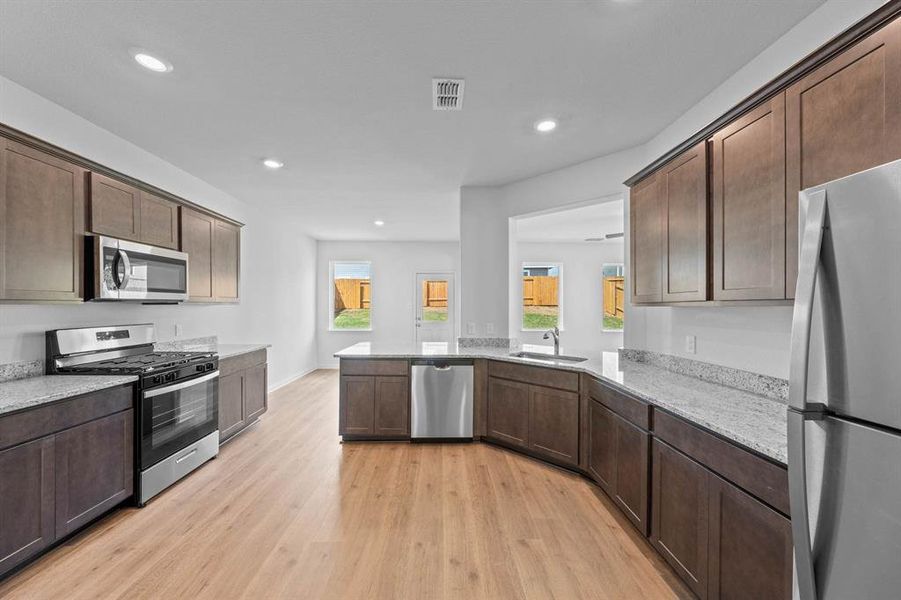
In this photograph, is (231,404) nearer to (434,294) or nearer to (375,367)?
(375,367)

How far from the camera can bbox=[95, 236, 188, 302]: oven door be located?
268 cm

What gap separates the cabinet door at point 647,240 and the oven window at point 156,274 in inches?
146

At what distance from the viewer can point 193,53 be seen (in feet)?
6.77

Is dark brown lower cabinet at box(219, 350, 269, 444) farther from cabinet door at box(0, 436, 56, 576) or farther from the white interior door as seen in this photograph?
the white interior door

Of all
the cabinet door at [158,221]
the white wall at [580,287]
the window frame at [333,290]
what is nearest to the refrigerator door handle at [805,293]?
the cabinet door at [158,221]

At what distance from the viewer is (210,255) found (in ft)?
13.0

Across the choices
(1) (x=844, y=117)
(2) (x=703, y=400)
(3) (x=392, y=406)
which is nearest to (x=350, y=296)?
(3) (x=392, y=406)

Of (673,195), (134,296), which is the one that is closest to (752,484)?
(673,195)

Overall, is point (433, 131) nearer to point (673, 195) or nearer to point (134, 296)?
point (673, 195)

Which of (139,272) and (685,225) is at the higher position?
(685,225)

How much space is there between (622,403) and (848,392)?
5.11 feet

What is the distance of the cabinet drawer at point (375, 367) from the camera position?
3.87 metres

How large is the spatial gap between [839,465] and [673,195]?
1850 mm

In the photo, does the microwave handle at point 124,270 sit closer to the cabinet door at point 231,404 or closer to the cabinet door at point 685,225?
the cabinet door at point 231,404
